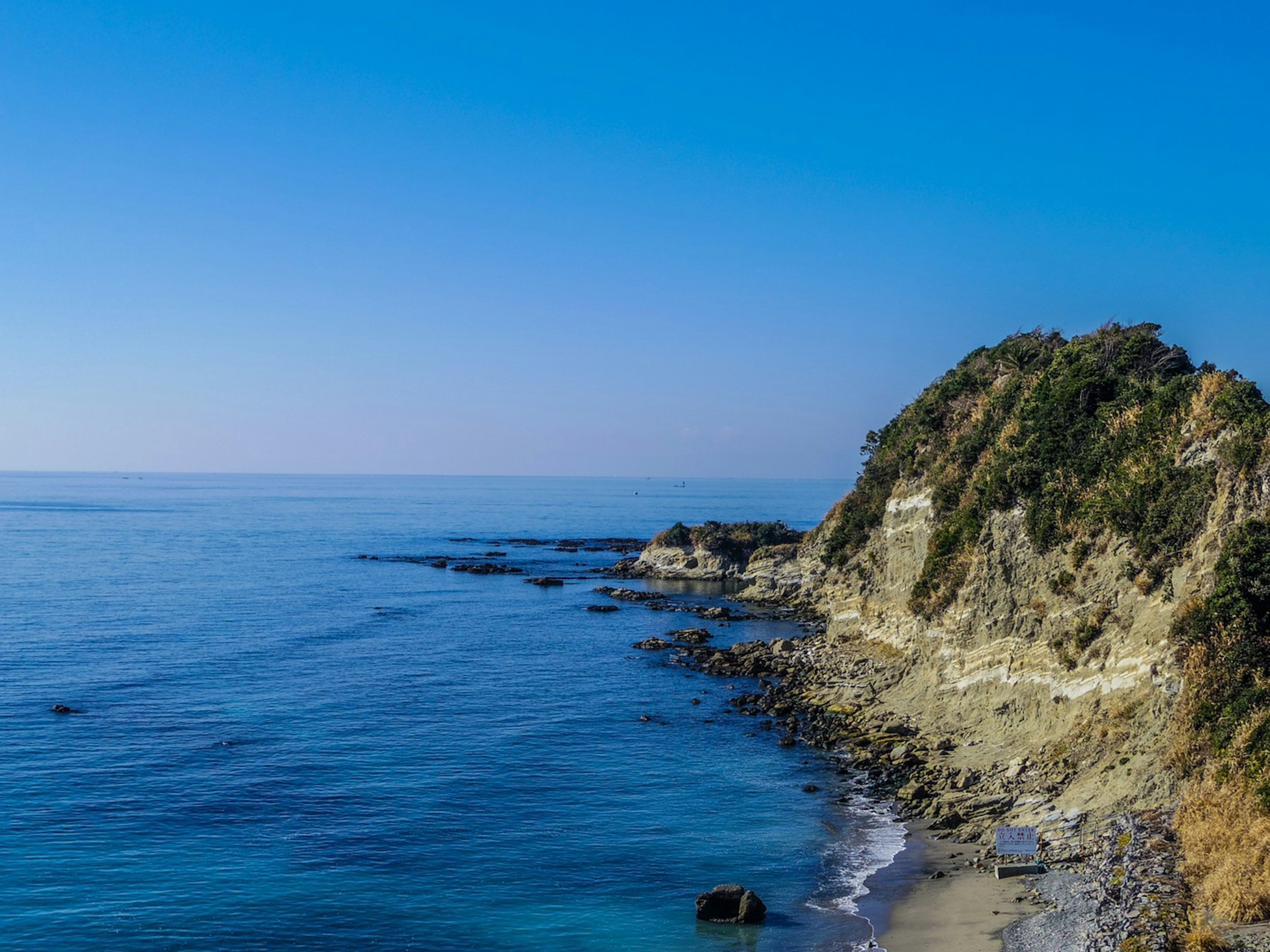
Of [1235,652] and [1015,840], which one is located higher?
[1235,652]

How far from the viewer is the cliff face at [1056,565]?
28641 millimetres

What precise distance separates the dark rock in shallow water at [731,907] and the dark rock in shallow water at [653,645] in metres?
40.6

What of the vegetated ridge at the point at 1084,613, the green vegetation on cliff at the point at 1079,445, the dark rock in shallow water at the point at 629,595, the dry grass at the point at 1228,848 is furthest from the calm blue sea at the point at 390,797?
the dark rock in shallow water at the point at 629,595

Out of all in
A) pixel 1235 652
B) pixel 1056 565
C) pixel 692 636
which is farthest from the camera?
pixel 692 636

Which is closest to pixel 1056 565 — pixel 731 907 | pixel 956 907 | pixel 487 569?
pixel 956 907

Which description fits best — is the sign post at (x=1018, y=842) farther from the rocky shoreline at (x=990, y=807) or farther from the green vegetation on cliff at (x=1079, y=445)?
the green vegetation on cliff at (x=1079, y=445)

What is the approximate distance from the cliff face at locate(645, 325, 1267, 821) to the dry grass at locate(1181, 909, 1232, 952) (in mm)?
7414

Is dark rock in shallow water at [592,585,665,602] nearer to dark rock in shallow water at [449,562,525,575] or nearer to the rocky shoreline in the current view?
dark rock in shallow water at [449,562,525,575]

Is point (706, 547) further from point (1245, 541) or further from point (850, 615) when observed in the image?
point (1245, 541)

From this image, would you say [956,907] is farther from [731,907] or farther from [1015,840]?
[731,907]

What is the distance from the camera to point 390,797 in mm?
34125

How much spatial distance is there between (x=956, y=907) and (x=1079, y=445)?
69.1 ft

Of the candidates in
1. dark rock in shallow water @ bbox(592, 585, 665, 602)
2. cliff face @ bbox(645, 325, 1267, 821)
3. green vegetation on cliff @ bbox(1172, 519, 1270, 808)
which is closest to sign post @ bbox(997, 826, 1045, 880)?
cliff face @ bbox(645, 325, 1267, 821)

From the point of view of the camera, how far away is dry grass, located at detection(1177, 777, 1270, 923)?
1889 centimetres
